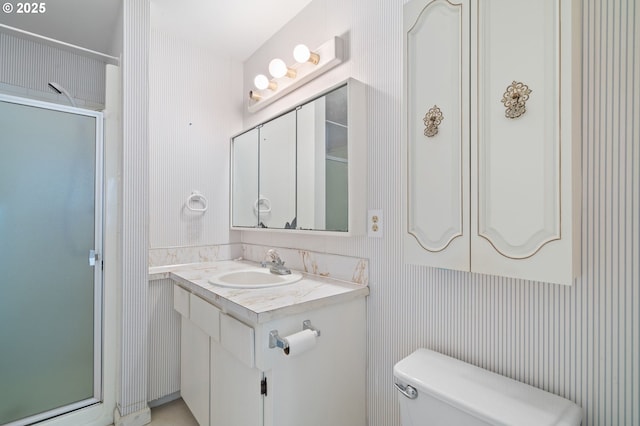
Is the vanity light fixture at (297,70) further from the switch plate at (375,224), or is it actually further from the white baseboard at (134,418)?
the white baseboard at (134,418)

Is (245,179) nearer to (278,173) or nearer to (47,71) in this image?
(278,173)

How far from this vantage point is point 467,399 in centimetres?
88

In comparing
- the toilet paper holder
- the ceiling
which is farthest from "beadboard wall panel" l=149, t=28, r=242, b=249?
the toilet paper holder

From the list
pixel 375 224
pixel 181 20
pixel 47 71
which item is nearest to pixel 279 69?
pixel 181 20

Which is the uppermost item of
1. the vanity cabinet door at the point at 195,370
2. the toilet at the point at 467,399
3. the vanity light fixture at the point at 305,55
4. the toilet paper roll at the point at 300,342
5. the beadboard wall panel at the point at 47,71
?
the beadboard wall panel at the point at 47,71

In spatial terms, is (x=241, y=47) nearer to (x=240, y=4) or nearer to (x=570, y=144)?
(x=240, y=4)

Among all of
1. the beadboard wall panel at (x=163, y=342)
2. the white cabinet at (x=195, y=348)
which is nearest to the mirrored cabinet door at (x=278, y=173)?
the white cabinet at (x=195, y=348)

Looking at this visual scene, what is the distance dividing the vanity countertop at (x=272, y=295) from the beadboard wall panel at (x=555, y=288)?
200 millimetres

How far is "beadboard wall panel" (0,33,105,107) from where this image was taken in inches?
80.0

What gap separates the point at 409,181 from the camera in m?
1.11

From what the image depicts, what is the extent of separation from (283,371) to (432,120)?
1.08 m

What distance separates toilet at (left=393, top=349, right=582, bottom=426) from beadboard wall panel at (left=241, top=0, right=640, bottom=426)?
0.24 ft

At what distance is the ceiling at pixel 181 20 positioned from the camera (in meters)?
1.81

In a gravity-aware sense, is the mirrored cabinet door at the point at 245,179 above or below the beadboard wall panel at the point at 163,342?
above
